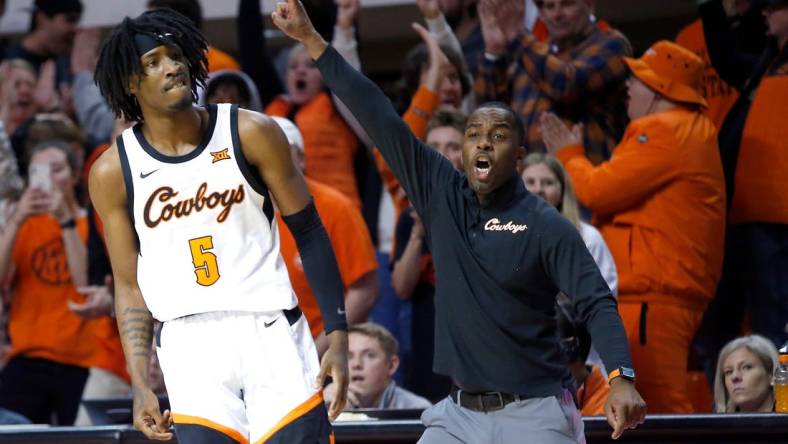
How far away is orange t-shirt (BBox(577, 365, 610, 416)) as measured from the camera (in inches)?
210

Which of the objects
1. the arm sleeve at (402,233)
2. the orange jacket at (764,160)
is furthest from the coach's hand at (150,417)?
the orange jacket at (764,160)

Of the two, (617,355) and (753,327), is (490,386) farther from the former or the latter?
(753,327)

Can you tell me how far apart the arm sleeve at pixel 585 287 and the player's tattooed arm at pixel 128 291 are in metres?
1.19

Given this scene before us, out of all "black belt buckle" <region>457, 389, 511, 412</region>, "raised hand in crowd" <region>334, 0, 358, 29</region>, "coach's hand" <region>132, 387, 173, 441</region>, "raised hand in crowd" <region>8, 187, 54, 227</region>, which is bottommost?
"black belt buckle" <region>457, 389, 511, 412</region>

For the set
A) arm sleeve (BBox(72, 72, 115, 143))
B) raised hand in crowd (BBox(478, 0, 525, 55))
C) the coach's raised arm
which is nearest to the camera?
the coach's raised arm

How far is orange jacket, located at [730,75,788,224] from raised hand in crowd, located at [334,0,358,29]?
2081 millimetres

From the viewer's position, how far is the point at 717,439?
4.74m

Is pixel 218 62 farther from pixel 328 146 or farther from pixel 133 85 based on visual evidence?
pixel 133 85

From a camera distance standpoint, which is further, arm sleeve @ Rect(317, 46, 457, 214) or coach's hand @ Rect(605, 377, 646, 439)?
arm sleeve @ Rect(317, 46, 457, 214)

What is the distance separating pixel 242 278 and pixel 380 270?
347 centimetres

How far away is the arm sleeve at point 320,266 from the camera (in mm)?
3830

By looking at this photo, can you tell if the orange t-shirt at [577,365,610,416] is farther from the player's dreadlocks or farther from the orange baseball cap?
the player's dreadlocks

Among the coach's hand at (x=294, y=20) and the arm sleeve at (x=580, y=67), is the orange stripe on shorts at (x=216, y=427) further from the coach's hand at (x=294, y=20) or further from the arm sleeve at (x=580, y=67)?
the arm sleeve at (x=580, y=67)

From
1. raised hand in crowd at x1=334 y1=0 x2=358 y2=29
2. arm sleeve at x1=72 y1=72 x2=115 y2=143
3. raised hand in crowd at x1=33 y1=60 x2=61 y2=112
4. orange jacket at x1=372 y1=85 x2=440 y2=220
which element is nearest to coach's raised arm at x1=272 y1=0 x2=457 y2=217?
orange jacket at x1=372 y1=85 x2=440 y2=220
